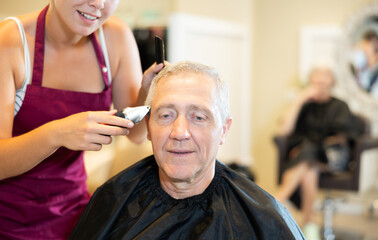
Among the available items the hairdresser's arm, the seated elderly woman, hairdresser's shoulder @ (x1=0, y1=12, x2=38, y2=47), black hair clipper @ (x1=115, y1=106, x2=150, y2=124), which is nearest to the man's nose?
black hair clipper @ (x1=115, y1=106, x2=150, y2=124)

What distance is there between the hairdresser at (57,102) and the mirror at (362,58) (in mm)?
3813

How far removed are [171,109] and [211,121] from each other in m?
0.13

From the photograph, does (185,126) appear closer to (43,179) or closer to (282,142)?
(43,179)

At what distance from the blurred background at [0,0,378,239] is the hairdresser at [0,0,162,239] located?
2.46 meters

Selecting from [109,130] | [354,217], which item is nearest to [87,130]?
[109,130]

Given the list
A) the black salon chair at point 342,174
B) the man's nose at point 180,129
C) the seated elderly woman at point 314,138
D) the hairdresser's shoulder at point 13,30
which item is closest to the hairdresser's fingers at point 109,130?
the man's nose at point 180,129

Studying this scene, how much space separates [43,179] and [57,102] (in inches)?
10.1

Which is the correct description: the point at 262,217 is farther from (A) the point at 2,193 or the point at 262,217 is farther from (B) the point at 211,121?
(A) the point at 2,193

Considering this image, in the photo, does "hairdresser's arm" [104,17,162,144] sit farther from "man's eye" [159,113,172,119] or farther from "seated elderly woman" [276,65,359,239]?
"seated elderly woman" [276,65,359,239]

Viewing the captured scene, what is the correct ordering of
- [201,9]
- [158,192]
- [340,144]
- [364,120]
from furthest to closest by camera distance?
[201,9] < [364,120] < [340,144] < [158,192]

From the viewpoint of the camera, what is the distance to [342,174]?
3.89 metres

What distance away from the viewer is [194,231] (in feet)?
4.27

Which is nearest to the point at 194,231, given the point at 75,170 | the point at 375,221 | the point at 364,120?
the point at 75,170

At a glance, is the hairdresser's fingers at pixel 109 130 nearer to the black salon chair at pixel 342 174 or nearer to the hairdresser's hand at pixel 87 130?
the hairdresser's hand at pixel 87 130
